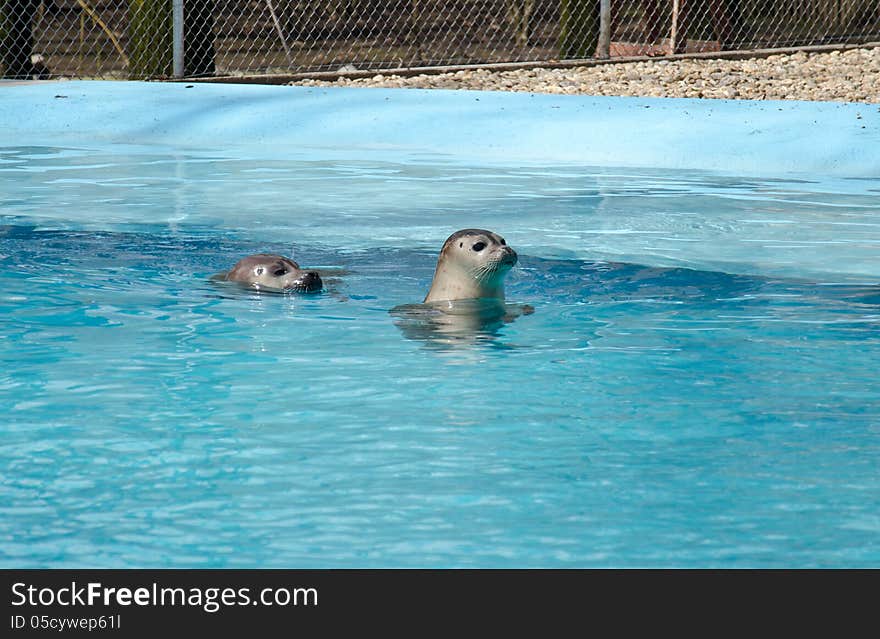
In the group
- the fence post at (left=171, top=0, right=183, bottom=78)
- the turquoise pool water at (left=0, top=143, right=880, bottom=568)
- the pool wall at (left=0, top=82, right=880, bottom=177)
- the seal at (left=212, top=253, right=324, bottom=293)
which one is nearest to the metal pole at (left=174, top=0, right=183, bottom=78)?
the fence post at (left=171, top=0, right=183, bottom=78)

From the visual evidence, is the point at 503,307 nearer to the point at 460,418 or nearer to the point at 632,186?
the point at 460,418

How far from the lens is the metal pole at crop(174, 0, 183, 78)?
40.1ft

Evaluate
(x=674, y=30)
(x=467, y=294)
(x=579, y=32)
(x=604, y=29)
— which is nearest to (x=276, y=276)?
(x=467, y=294)

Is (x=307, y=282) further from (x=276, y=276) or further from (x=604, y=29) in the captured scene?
(x=604, y=29)

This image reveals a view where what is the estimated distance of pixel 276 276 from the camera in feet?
19.2

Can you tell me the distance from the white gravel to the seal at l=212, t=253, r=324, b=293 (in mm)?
7375

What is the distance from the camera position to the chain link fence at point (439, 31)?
15000 millimetres

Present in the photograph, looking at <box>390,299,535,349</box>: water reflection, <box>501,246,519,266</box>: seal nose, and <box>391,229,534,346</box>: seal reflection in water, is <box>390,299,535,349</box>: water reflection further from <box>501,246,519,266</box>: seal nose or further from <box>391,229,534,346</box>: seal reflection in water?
<box>501,246,519,266</box>: seal nose

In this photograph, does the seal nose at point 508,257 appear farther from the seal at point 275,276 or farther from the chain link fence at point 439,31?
the chain link fence at point 439,31

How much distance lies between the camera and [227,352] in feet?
15.9

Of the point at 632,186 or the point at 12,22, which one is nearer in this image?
the point at 632,186

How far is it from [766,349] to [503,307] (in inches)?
44.3
